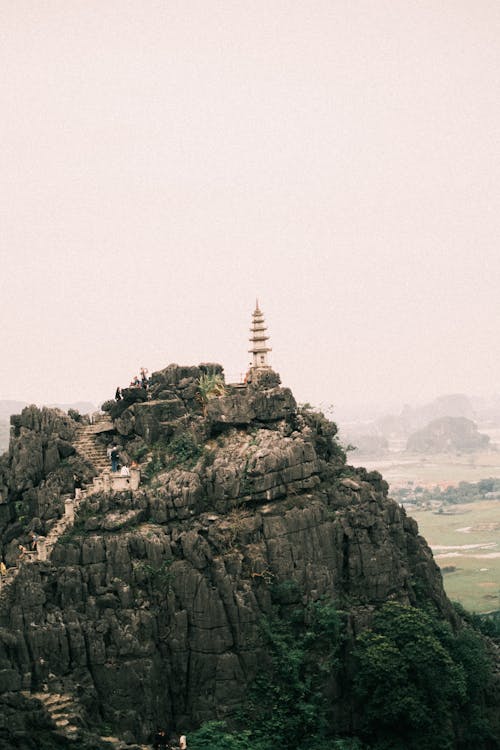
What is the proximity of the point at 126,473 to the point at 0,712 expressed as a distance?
36.6 ft

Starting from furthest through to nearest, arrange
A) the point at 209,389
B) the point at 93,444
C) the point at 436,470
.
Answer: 1. the point at 436,470
2. the point at 93,444
3. the point at 209,389

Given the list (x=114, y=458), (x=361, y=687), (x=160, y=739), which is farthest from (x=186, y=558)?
(x=361, y=687)

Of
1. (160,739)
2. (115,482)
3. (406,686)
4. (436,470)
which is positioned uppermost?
(115,482)

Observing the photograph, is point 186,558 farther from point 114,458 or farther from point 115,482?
point 114,458

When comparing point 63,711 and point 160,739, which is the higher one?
point 63,711

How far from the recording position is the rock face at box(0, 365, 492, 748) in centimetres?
4016

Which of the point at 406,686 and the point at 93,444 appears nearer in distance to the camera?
the point at 406,686

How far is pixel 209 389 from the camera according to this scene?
47281mm

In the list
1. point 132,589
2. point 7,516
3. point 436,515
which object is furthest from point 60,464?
point 436,515

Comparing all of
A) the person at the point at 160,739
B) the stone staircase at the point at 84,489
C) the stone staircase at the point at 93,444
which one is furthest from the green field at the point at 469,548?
the person at the point at 160,739

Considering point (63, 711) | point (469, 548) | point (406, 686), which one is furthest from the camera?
point (469, 548)

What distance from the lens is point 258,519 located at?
43.3 m

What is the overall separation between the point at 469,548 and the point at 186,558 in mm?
63487

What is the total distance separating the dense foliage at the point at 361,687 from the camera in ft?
133
